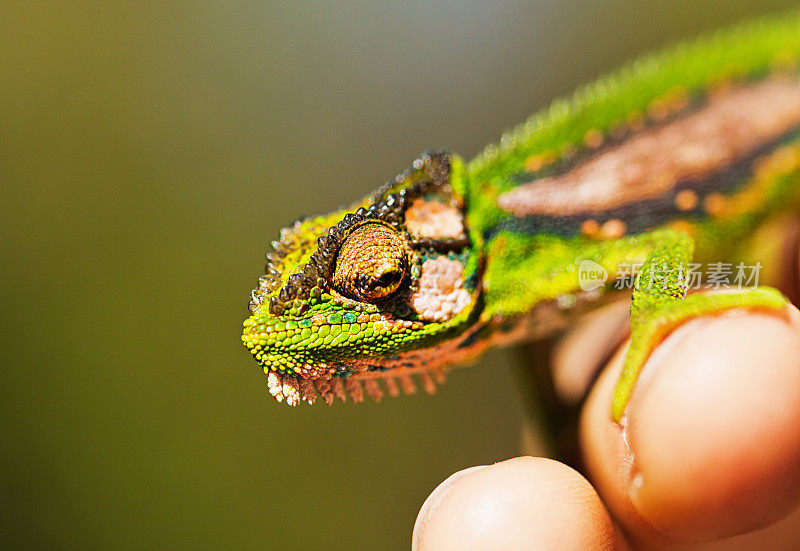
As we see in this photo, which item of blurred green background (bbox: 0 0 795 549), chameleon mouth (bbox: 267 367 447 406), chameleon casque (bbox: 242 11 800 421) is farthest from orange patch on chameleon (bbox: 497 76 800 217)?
blurred green background (bbox: 0 0 795 549)

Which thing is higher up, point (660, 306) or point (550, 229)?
point (550, 229)

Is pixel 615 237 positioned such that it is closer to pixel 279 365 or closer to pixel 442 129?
pixel 279 365

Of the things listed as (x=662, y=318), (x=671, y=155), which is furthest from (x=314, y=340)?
(x=671, y=155)

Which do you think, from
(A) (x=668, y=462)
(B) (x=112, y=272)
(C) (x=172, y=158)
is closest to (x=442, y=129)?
(C) (x=172, y=158)

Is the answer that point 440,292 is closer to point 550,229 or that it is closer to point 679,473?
point 550,229

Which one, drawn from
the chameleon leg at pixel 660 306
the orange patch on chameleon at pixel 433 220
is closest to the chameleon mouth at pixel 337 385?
the orange patch on chameleon at pixel 433 220

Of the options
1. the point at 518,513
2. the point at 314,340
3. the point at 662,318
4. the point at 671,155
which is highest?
the point at 671,155

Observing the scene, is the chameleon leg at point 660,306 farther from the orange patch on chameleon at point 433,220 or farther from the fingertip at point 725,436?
the orange patch on chameleon at point 433,220
